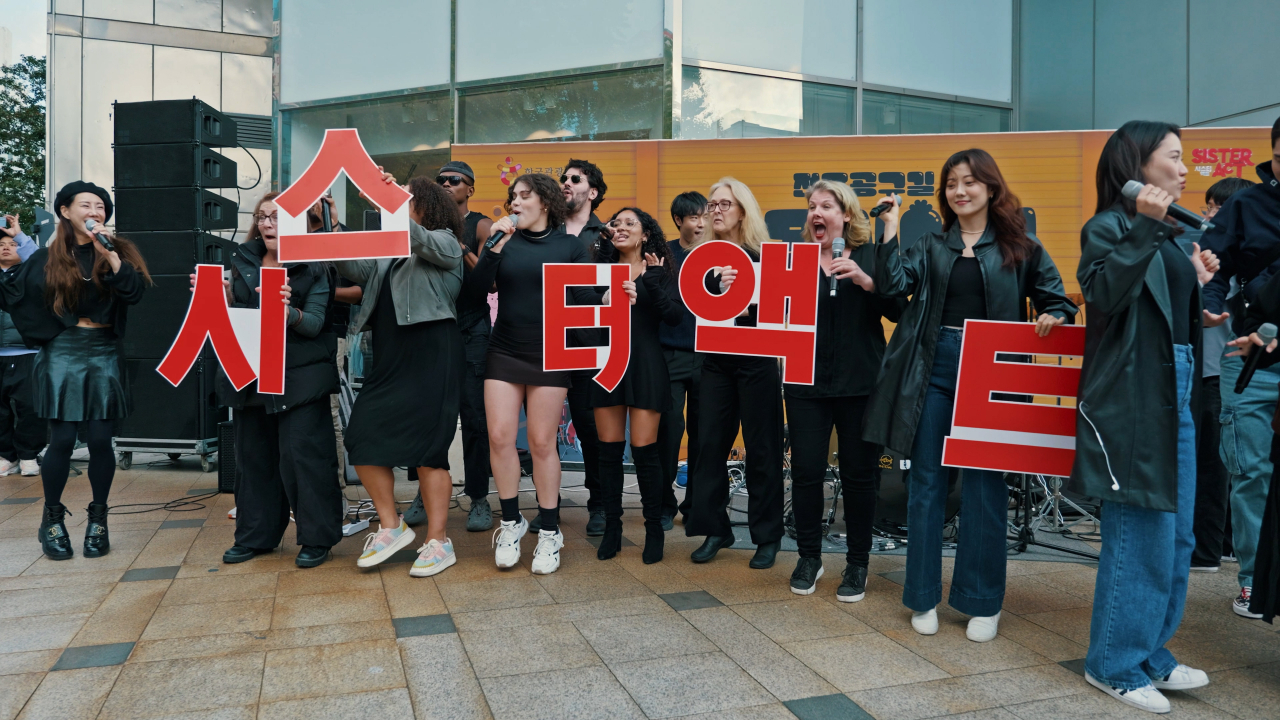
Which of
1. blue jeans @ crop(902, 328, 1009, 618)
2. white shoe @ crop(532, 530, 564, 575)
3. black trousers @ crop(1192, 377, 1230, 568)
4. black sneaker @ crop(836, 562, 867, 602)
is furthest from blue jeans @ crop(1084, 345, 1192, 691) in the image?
white shoe @ crop(532, 530, 564, 575)

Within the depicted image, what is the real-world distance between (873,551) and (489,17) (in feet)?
24.5

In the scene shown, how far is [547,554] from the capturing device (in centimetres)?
413

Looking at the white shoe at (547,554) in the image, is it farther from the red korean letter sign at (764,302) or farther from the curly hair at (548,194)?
the curly hair at (548,194)

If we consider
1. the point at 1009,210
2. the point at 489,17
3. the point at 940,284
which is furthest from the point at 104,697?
the point at 489,17

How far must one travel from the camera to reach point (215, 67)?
547 inches

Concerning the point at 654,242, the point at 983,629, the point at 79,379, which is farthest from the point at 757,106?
the point at 983,629

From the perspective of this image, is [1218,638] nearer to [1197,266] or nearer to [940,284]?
[1197,266]

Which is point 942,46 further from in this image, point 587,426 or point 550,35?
point 587,426

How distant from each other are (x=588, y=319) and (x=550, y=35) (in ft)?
20.5

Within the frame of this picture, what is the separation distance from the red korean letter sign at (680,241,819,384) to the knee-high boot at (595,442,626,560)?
71 cm

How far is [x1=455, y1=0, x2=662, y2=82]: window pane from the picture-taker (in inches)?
354

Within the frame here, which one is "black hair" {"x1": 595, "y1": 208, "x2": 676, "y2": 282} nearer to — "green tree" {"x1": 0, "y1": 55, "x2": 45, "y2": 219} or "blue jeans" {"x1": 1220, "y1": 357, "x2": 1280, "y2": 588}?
"blue jeans" {"x1": 1220, "y1": 357, "x2": 1280, "y2": 588}

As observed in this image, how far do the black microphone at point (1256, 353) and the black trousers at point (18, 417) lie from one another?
8.47 m

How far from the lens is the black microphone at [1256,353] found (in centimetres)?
281
